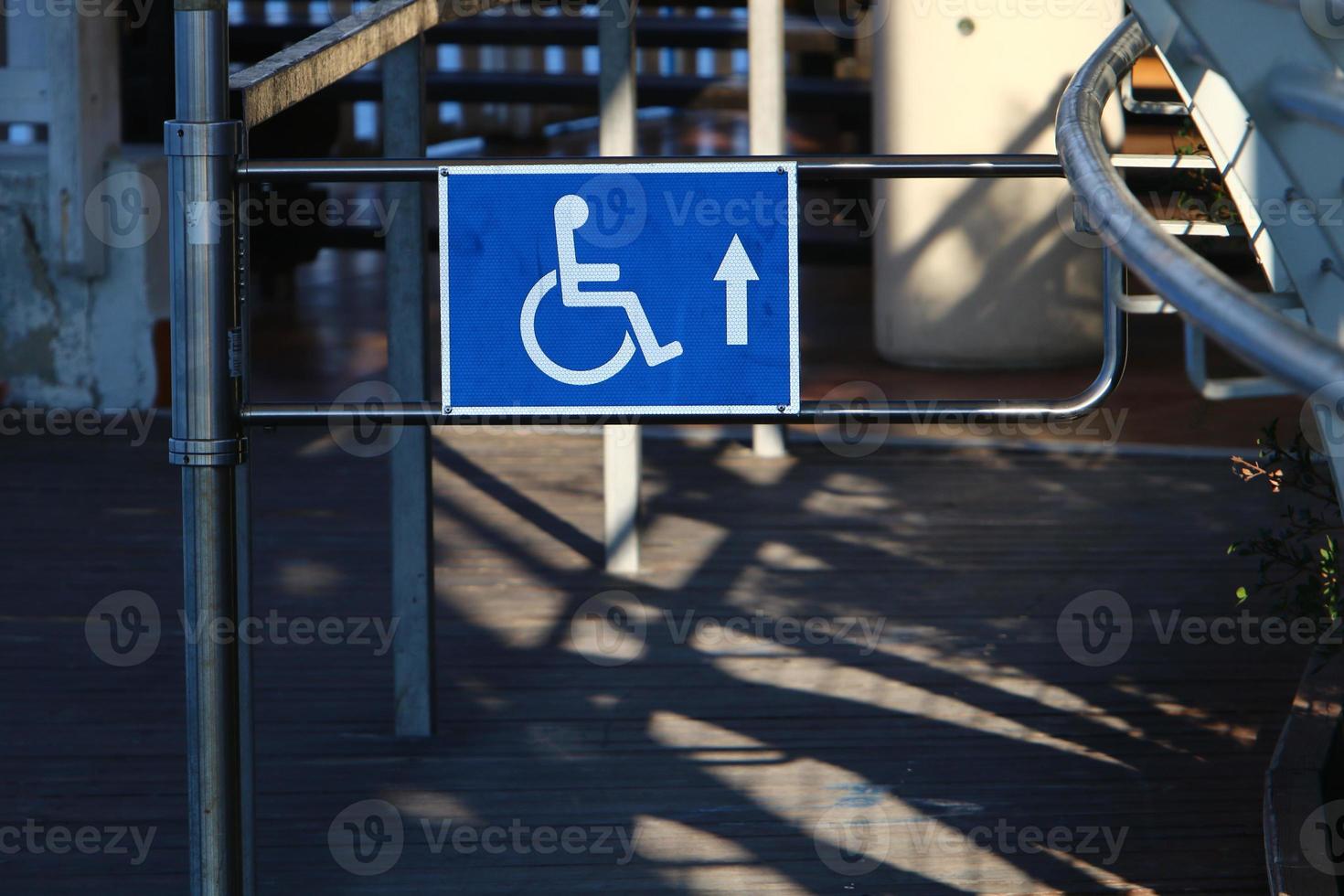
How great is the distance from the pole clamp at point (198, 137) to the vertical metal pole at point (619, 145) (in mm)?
2674

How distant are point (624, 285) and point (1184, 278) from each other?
86cm

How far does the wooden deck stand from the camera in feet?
10.5

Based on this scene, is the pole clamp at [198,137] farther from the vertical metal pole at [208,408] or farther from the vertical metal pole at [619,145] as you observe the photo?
the vertical metal pole at [619,145]

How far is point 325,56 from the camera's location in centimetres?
241

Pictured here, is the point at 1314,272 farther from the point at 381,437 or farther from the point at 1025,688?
the point at 381,437

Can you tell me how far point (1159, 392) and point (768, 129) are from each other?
2.75 metres

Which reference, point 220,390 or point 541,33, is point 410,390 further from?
point 541,33

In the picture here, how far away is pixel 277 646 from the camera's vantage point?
4402 mm

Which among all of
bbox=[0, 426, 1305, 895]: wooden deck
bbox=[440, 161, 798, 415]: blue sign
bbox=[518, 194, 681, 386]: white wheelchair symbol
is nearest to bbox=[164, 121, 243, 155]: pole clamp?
bbox=[440, 161, 798, 415]: blue sign

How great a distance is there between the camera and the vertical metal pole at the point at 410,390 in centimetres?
362

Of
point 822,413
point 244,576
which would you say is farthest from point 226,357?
point 822,413

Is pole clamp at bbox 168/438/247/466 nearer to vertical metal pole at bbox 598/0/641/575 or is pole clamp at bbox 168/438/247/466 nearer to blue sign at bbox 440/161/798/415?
blue sign at bbox 440/161/798/415

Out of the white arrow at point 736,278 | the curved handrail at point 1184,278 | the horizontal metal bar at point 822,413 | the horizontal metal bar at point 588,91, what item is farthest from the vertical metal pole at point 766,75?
the curved handrail at point 1184,278

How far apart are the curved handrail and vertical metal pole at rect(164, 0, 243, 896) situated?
1027 millimetres
